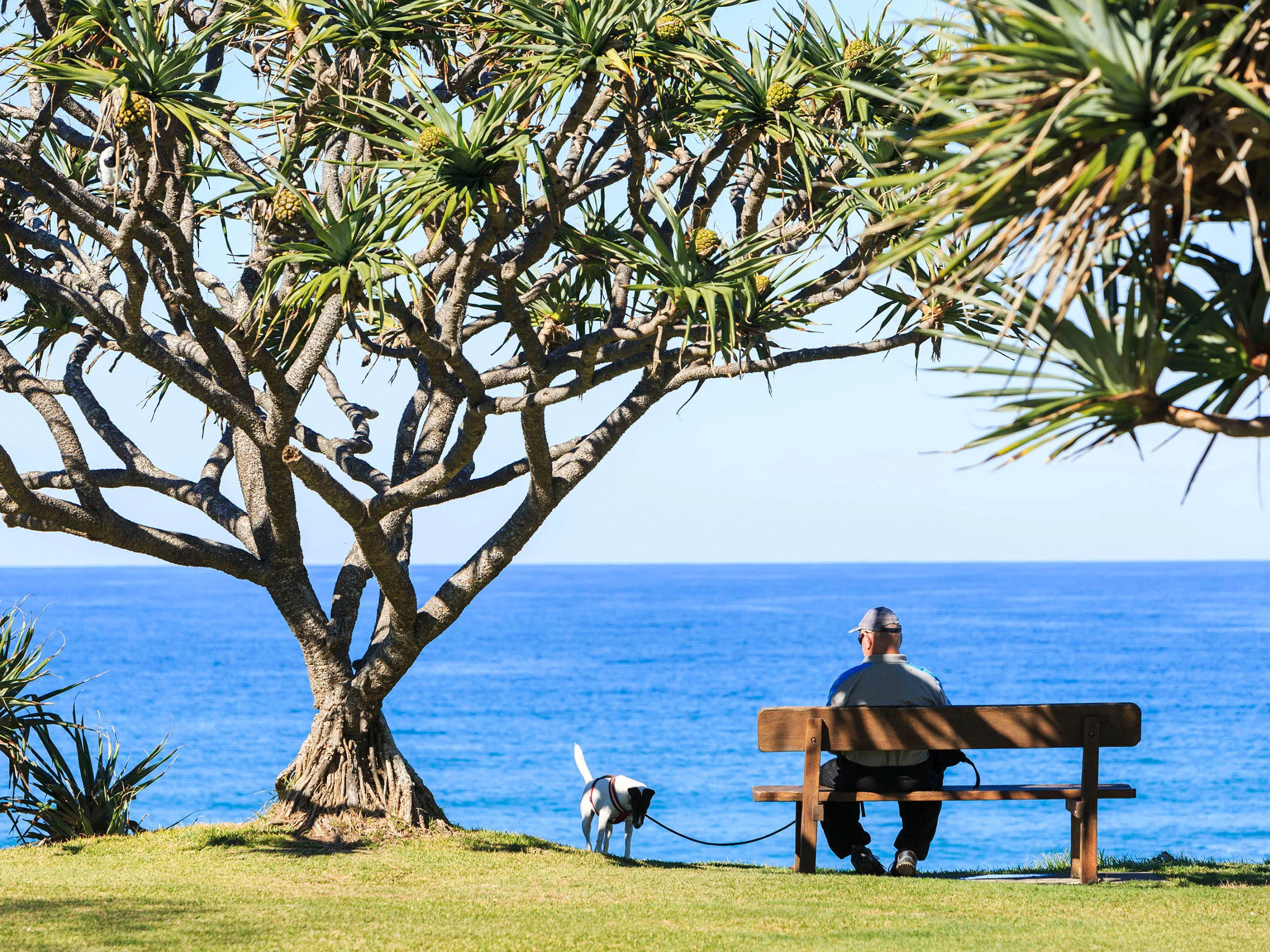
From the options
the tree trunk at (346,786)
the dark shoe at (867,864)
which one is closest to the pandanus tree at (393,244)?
the tree trunk at (346,786)

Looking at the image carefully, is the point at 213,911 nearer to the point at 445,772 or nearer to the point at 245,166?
the point at 245,166

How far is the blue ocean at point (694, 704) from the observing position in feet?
81.3

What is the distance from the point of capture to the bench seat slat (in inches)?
243

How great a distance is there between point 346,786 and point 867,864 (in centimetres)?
306

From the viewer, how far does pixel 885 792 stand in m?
6.32

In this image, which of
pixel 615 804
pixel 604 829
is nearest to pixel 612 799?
pixel 615 804

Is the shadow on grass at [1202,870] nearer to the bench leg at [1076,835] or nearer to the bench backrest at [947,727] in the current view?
the bench leg at [1076,835]

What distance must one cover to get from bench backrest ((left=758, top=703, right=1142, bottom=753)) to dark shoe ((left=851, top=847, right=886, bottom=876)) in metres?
0.64

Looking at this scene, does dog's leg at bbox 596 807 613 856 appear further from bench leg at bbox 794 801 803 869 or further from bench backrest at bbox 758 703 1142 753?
bench backrest at bbox 758 703 1142 753

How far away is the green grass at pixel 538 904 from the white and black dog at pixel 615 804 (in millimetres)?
456

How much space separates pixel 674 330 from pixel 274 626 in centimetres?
8360

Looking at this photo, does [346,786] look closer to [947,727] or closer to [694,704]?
[947,727]

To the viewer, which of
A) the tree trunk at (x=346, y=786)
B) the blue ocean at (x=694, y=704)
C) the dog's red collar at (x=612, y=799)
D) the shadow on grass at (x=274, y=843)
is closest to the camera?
the shadow on grass at (x=274, y=843)

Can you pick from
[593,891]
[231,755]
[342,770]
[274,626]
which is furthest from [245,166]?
[274,626]
